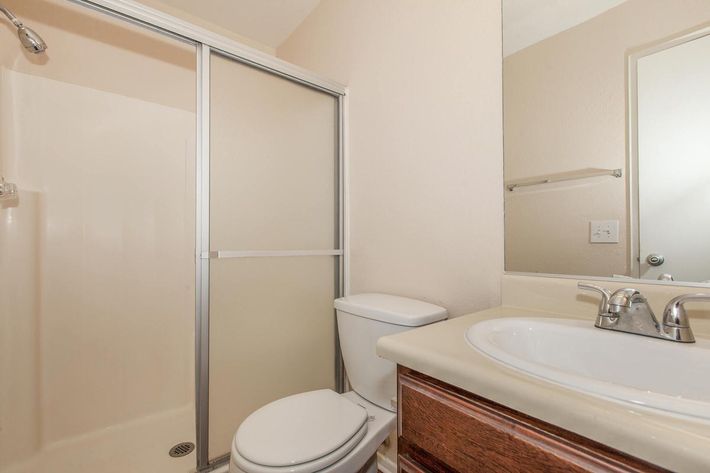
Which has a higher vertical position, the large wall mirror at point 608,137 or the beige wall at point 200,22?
the beige wall at point 200,22

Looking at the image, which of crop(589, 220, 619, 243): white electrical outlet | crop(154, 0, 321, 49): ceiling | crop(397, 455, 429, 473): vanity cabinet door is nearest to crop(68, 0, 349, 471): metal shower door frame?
crop(154, 0, 321, 49): ceiling

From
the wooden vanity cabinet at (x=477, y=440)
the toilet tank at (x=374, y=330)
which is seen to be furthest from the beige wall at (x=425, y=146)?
the wooden vanity cabinet at (x=477, y=440)

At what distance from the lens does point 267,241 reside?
4.90 ft

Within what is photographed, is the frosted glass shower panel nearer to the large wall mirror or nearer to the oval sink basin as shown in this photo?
the large wall mirror

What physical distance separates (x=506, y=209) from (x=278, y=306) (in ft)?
3.46

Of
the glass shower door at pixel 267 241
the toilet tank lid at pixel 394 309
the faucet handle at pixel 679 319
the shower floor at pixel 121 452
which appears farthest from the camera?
the shower floor at pixel 121 452

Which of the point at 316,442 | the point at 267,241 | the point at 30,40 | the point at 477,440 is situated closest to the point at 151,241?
the point at 267,241

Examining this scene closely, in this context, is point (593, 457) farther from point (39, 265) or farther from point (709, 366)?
point (39, 265)

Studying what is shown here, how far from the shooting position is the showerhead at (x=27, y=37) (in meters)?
1.37

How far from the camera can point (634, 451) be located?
385 mm

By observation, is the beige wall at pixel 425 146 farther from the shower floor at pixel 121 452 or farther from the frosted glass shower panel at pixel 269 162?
the shower floor at pixel 121 452

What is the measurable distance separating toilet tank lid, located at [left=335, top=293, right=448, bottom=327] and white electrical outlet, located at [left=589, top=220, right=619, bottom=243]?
1.70 ft

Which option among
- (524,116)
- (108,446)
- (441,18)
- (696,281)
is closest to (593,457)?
(696,281)

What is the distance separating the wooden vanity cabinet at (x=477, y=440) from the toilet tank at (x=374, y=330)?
446mm
